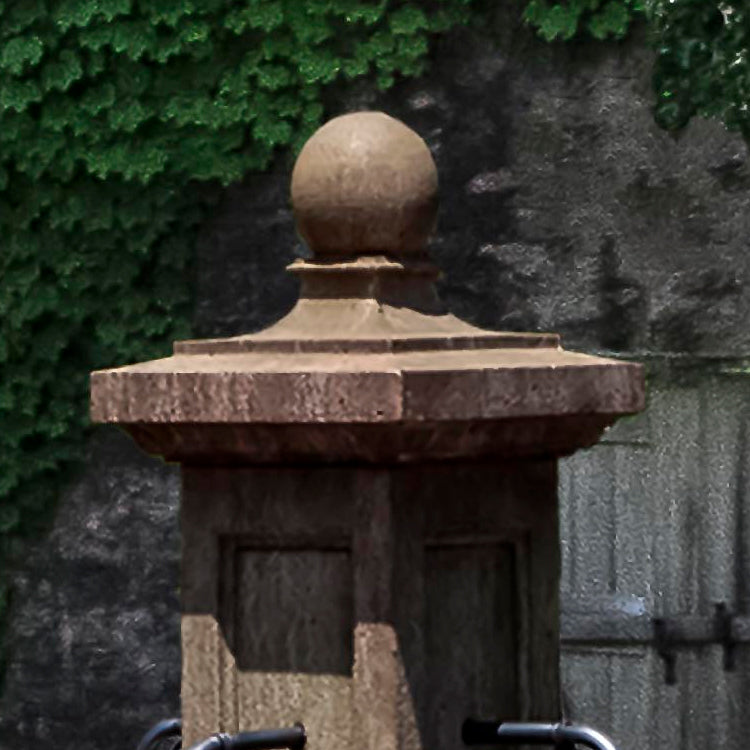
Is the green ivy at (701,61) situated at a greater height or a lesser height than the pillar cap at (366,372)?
greater

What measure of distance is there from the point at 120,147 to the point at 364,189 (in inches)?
151

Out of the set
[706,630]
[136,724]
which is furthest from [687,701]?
[136,724]

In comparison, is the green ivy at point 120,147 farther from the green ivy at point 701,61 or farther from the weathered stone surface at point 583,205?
the green ivy at point 701,61

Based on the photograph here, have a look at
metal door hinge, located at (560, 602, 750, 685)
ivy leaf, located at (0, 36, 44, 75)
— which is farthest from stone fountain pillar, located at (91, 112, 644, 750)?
ivy leaf, located at (0, 36, 44, 75)

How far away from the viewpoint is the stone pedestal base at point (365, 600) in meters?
2.98

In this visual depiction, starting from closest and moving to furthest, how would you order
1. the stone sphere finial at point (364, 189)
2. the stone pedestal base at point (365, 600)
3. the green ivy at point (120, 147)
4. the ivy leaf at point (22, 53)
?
the stone pedestal base at point (365, 600) < the stone sphere finial at point (364, 189) < the green ivy at point (120, 147) < the ivy leaf at point (22, 53)

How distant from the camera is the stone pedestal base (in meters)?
2.98

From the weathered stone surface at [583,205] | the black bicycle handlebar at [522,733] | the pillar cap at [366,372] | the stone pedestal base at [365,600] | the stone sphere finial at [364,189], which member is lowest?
the black bicycle handlebar at [522,733]

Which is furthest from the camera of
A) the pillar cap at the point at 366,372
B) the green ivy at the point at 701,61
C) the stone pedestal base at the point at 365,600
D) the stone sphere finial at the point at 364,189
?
the green ivy at the point at 701,61

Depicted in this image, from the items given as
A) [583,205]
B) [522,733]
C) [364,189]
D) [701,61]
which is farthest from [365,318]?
[701,61]

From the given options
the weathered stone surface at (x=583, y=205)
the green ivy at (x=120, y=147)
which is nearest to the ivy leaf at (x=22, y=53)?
the green ivy at (x=120, y=147)

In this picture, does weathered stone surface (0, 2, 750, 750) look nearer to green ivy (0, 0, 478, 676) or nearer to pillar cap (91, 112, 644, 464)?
green ivy (0, 0, 478, 676)

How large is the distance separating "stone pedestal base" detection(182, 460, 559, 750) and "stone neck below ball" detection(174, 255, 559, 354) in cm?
18

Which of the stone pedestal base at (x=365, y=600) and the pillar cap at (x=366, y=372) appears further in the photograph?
the stone pedestal base at (x=365, y=600)
